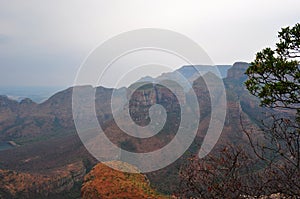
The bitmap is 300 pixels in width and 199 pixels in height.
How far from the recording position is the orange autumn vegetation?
17.9 meters

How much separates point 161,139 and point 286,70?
162ft

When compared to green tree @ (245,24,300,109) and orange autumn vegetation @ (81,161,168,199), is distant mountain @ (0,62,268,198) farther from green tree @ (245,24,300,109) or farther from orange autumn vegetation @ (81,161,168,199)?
green tree @ (245,24,300,109)

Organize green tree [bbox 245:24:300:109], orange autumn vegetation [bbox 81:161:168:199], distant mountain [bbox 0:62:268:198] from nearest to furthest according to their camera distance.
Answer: green tree [bbox 245:24:300:109], orange autumn vegetation [bbox 81:161:168:199], distant mountain [bbox 0:62:268:198]

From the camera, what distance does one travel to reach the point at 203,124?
6819 centimetres

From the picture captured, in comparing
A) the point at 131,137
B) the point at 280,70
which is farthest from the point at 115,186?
the point at 131,137

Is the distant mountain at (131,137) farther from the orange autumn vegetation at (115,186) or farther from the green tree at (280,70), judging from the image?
the green tree at (280,70)

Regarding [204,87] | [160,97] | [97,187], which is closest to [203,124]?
[160,97]

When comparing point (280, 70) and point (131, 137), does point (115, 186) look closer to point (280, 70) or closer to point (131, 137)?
point (280, 70)

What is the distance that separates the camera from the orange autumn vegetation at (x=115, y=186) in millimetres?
17905

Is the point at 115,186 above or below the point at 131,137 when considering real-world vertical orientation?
above

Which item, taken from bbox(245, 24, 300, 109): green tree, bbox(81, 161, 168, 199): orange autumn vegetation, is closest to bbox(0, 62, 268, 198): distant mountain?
bbox(81, 161, 168, 199): orange autumn vegetation

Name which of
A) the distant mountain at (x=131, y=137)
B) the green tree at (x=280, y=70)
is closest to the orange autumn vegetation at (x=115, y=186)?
the distant mountain at (x=131, y=137)

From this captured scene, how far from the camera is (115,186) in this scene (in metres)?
19.3

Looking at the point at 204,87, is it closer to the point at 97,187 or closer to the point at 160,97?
the point at 160,97
